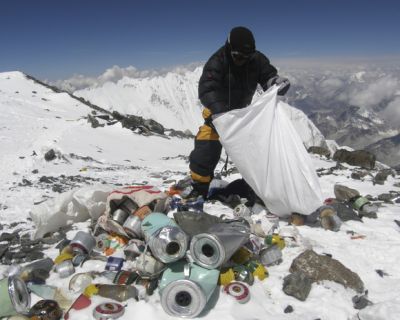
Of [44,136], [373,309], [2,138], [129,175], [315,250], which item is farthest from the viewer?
[44,136]

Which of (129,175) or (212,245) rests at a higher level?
(212,245)

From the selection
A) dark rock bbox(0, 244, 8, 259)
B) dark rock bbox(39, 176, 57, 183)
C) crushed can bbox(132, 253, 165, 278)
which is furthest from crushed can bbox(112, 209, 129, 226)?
dark rock bbox(39, 176, 57, 183)

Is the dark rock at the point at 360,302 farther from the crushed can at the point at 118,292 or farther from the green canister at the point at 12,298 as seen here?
the green canister at the point at 12,298

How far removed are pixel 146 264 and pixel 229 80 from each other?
3.05 meters

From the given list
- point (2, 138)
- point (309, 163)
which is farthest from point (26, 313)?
point (2, 138)

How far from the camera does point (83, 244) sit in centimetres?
417

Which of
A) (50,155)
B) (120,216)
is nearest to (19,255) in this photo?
(120,216)

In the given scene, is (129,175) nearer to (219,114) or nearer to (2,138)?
(219,114)

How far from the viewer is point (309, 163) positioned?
4.93 meters

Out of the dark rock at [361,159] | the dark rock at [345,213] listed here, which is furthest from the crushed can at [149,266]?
the dark rock at [361,159]

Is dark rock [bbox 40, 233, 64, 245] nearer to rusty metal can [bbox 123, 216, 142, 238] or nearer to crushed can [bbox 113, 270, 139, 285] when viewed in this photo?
rusty metal can [bbox 123, 216, 142, 238]

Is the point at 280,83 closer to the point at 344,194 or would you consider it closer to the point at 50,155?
the point at 344,194

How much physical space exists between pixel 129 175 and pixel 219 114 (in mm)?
6317

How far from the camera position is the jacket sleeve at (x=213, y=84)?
527 centimetres
